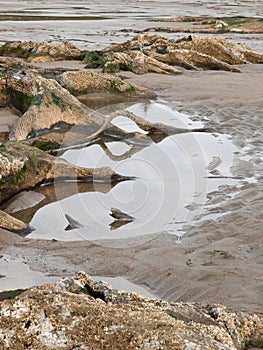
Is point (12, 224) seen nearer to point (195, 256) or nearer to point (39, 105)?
point (195, 256)

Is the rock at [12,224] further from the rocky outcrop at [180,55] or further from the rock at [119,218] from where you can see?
the rocky outcrop at [180,55]

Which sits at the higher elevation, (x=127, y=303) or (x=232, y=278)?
(x=127, y=303)

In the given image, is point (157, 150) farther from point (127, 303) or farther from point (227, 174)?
point (127, 303)

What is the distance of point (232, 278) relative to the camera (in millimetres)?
4840

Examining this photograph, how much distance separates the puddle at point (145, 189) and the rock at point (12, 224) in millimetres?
101

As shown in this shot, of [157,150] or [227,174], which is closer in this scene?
[227,174]

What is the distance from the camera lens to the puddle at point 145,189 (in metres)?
6.22

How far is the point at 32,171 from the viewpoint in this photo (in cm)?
718

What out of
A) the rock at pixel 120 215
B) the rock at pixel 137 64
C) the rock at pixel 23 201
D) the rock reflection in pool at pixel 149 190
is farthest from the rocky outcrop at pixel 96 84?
the rock at pixel 120 215

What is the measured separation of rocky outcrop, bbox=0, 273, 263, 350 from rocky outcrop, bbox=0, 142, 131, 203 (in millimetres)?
3812

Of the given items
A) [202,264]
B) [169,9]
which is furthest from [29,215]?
[169,9]

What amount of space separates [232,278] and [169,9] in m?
40.1

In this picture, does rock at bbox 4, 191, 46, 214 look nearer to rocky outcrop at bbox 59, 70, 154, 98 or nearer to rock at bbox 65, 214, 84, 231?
rock at bbox 65, 214, 84, 231

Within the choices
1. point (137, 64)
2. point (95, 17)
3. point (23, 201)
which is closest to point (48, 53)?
point (137, 64)
